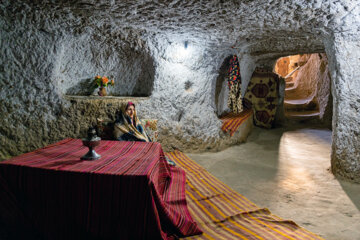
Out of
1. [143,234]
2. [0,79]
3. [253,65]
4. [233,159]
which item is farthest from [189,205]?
[253,65]

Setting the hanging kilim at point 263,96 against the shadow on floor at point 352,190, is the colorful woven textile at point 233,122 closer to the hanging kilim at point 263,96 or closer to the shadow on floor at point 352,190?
the hanging kilim at point 263,96

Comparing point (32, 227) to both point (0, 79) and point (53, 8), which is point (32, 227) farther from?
point (53, 8)

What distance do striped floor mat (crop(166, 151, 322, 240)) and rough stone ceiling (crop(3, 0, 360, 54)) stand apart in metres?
2.50

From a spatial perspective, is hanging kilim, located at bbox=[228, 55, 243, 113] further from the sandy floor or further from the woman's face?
the woman's face

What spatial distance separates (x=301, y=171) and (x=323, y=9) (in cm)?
256

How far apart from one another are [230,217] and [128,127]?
2.05 m

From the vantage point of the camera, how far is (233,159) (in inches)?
194

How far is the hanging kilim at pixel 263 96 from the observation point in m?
7.34

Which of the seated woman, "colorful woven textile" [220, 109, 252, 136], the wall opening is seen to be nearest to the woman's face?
the seated woman

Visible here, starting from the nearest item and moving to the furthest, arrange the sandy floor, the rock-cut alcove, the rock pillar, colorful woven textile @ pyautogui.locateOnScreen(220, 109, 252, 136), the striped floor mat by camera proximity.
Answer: the striped floor mat, the sandy floor, the rock pillar, the rock-cut alcove, colorful woven textile @ pyautogui.locateOnScreen(220, 109, 252, 136)

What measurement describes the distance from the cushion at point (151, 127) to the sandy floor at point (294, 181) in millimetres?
966

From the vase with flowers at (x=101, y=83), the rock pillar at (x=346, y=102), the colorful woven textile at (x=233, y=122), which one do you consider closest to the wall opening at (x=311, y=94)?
the colorful woven textile at (x=233, y=122)

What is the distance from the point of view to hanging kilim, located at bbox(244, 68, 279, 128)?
7344 millimetres

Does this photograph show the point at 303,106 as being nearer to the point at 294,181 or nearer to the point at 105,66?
the point at 294,181
